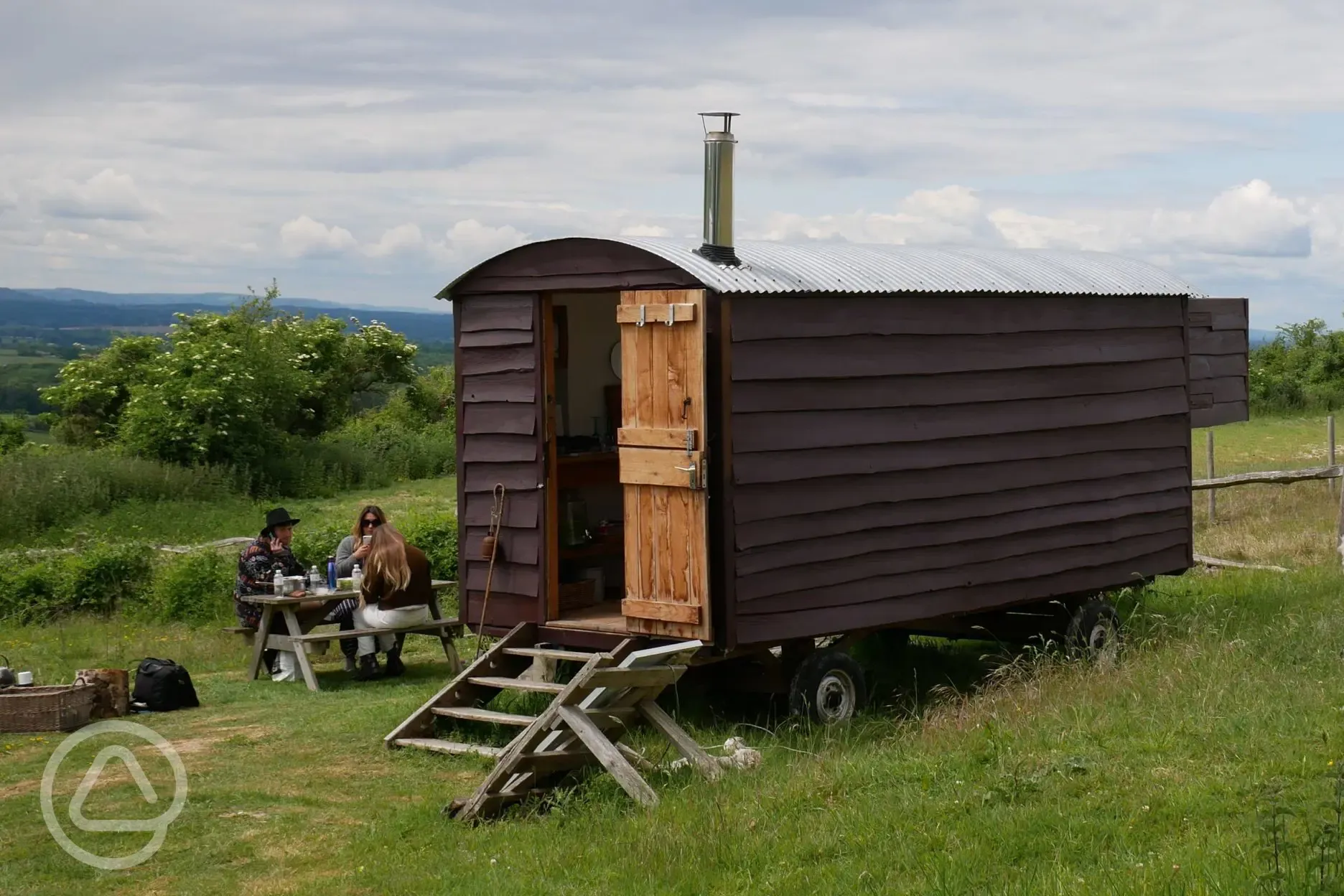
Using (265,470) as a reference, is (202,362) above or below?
above

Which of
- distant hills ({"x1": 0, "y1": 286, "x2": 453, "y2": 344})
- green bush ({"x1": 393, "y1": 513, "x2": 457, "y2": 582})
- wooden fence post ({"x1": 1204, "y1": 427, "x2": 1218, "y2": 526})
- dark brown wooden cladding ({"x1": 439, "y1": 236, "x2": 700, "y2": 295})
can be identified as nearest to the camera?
dark brown wooden cladding ({"x1": 439, "y1": 236, "x2": 700, "y2": 295})

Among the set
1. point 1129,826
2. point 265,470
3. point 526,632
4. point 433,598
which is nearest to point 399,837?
point 526,632

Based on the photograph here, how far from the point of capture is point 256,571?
39.3 ft

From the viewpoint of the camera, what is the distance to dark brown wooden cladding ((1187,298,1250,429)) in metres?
12.8

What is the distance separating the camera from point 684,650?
8359 mm

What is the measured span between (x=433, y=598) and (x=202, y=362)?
1531 cm

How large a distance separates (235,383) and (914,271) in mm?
17289

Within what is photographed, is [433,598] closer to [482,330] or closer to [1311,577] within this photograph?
[482,330]

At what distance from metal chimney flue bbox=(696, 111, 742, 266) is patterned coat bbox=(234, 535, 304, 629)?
485 cm

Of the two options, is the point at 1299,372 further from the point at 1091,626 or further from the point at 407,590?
the point at 407,590

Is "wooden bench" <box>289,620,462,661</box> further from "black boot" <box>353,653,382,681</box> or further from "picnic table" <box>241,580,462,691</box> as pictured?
"black boot" <box>353,653,382,681</box>

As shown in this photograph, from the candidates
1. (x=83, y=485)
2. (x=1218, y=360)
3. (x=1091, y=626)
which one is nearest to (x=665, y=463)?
(x=1091, y=626)

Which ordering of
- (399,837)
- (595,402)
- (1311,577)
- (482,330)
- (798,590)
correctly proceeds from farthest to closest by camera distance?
1. (1311,577)
2. (595,402)
3. (482,330)
4. (798,590)
5. (399,837)

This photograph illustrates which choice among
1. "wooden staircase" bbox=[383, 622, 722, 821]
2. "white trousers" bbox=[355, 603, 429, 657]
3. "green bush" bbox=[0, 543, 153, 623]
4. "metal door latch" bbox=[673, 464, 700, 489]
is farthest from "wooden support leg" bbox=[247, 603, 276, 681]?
"metal door latch" bbox=[673, 464, 700, 489]
